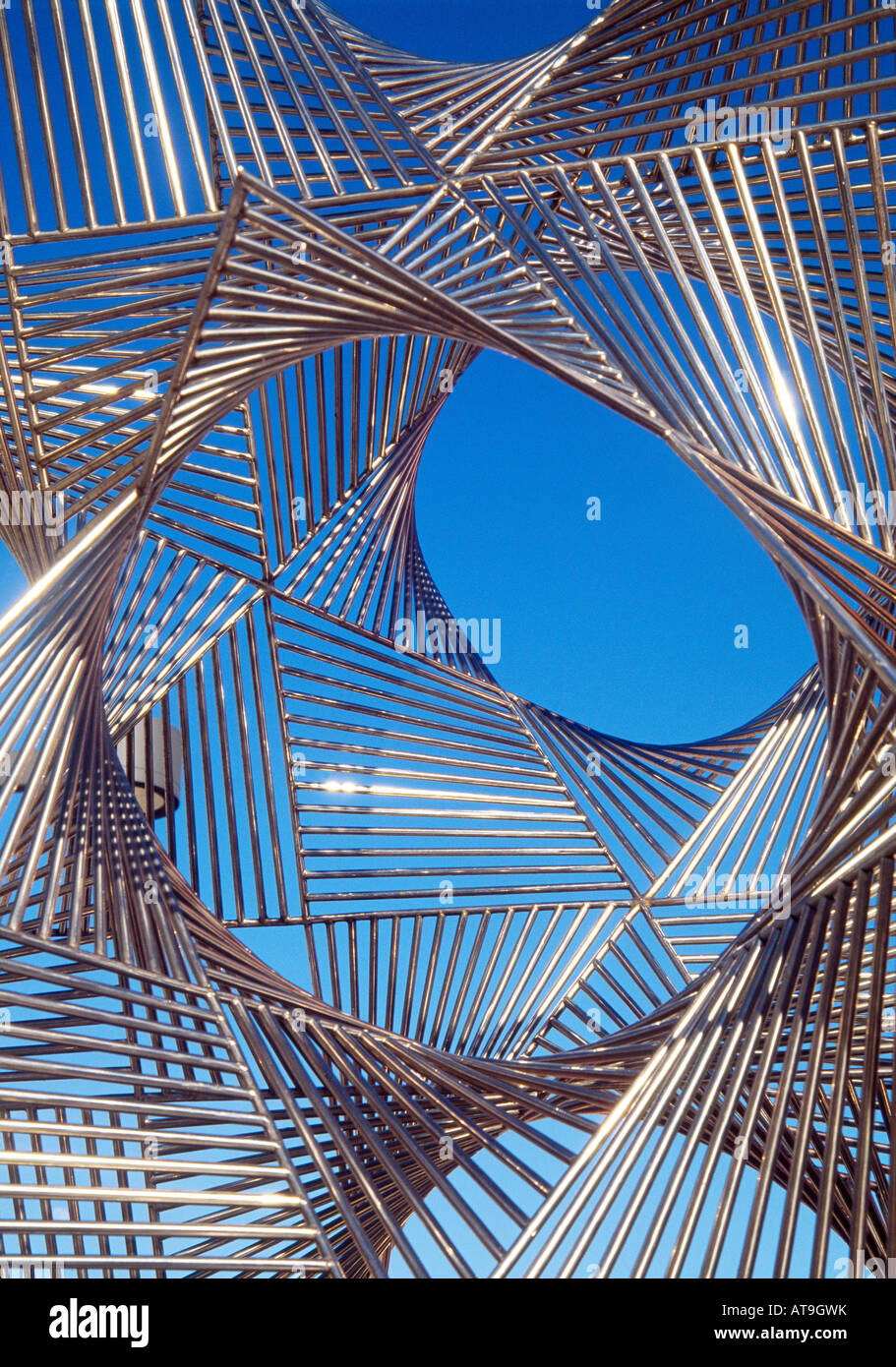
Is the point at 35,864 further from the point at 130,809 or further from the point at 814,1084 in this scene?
the point at 814,1084

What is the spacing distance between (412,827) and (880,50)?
5540mm

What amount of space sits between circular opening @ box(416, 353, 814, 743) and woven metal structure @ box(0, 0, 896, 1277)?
547 centimetres

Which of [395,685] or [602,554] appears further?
[602,554]

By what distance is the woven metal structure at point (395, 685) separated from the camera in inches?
155

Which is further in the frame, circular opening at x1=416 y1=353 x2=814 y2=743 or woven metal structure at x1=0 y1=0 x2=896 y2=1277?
circular opening at x1=416 y1=353 x2=814 y2=743

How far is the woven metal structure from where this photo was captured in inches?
155

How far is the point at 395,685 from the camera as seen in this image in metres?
9.06

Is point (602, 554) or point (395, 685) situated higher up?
point (602, 554)

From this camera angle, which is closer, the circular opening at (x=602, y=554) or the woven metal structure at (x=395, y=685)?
the woven metal structure at (x=395, y=685)

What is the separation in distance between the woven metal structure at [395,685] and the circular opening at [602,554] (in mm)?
5471

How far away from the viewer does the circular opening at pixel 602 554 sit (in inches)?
620

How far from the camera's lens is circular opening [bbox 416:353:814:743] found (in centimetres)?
1576

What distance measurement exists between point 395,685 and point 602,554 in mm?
10439
